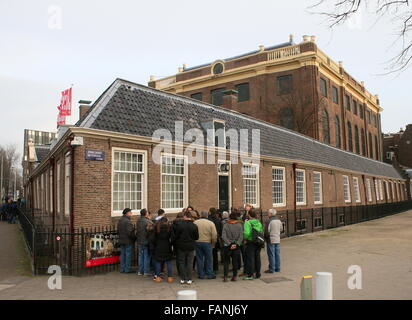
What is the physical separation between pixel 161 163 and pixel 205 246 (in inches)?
178

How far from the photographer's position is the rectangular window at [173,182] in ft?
45.4

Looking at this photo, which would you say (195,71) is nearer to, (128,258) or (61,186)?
(61,186)

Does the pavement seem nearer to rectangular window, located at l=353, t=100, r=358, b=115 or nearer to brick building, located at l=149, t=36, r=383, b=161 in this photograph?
brick building, located at l=149, t=36, r=383, b=161

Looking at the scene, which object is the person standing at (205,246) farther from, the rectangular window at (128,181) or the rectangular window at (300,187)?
the rectangular window at (300,187)

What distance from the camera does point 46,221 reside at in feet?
63.1

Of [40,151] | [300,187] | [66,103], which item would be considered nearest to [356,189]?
[300,187]

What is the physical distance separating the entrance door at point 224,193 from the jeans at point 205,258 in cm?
640

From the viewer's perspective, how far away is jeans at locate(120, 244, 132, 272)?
1059 cm

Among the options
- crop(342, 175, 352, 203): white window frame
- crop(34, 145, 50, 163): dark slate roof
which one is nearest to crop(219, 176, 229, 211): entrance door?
crop(342, 175, 352, 203): white window frame

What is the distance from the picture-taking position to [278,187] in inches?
816

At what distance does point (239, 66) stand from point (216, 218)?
122ft

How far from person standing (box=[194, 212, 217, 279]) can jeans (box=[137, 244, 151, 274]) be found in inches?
54.6

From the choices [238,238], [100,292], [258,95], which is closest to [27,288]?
[100,292]
